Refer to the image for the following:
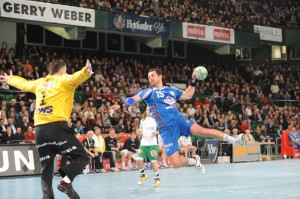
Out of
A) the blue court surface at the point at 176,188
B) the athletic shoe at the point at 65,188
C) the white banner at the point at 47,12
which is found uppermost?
the white banner at the point at 47,12

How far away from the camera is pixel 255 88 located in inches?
1711

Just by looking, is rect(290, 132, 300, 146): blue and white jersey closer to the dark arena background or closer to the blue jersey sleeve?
the dark arena background

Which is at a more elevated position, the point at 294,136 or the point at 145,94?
the point at 145,94

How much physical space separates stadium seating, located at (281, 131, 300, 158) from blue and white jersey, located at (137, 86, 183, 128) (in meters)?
20.3

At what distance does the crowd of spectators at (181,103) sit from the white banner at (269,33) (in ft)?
8.91

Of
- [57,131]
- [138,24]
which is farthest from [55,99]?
[138,24]

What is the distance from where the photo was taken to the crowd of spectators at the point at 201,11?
3647cm

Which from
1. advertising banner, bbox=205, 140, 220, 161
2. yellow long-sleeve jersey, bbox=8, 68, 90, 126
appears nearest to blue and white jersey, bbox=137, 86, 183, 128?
yellow long-sleeve jersey, bbox=8, 68, 90, 126

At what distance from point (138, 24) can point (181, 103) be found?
5.67 metres

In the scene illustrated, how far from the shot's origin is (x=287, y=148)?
1321 inches

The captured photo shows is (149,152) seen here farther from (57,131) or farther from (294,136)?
(294,136)

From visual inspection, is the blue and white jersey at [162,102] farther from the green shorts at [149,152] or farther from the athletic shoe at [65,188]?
the athletic shoe at [65,188]

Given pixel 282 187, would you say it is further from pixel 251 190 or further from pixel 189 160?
pixel 189 160

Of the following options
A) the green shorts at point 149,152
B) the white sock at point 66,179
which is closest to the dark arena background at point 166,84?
the green shorts at point 149,152
